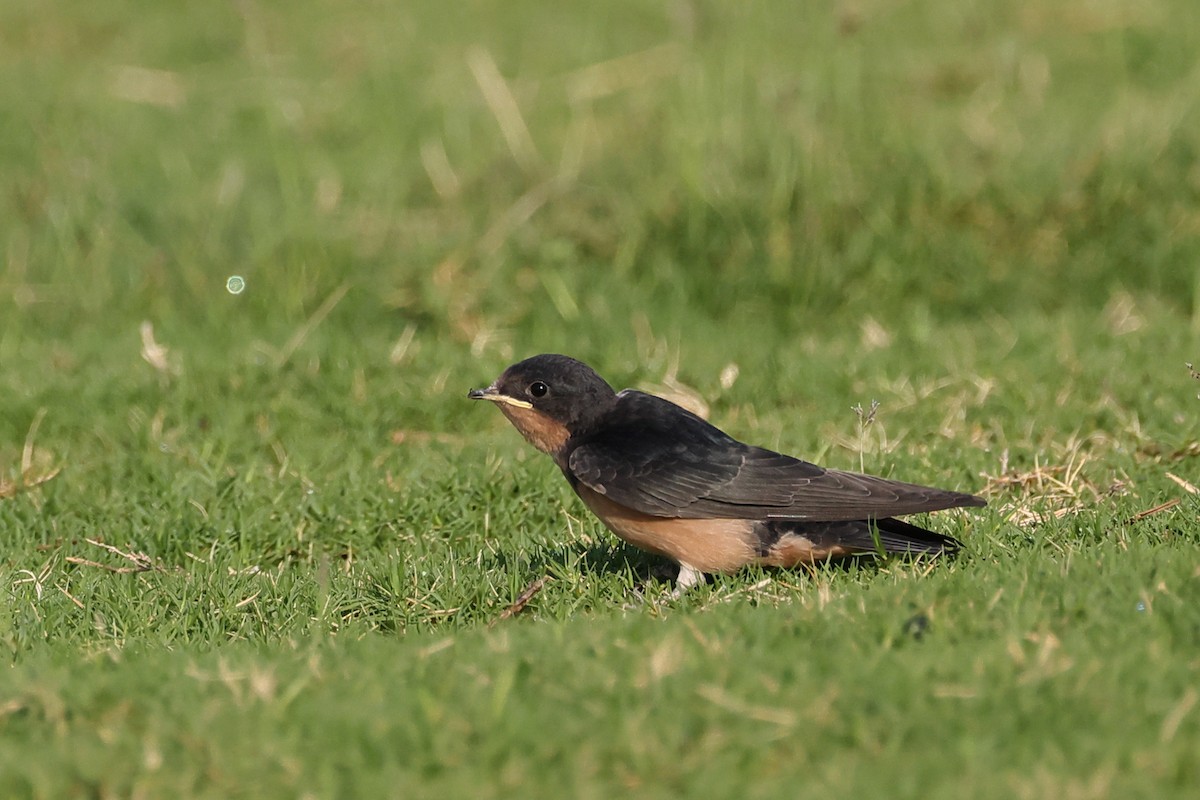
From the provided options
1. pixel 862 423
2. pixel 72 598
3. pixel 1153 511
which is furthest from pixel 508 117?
pixel 1153 511

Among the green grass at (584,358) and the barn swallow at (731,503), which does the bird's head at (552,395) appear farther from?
the green grass at (584,358)

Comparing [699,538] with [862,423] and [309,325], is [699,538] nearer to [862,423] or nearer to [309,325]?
[862,423]

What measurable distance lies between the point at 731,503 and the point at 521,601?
0.98 metres

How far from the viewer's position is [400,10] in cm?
1420

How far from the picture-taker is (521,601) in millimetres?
5777

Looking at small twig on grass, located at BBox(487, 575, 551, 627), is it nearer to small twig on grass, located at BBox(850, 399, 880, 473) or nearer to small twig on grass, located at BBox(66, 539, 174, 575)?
small twig on grass, located at BBox(850, 399, 880, 473)

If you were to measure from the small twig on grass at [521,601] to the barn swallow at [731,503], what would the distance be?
52 cm

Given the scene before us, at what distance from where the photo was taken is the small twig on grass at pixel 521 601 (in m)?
5.77

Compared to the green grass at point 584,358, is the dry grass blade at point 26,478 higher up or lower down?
lower down

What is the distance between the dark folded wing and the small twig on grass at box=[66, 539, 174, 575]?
1914 millimetres

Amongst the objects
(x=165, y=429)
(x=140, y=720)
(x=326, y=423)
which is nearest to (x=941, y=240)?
(x=326, y=423)

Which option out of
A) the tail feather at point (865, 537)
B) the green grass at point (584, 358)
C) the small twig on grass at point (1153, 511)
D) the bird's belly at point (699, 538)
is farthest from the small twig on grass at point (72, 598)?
the small twig on grass at point (1153, 511)

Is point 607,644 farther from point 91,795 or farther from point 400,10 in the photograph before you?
point 400,10

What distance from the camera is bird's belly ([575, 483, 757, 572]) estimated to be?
241 inches
